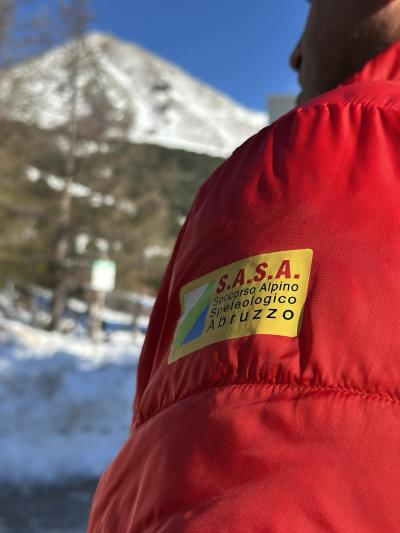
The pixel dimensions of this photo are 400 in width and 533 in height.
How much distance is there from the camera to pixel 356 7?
1.27 metres

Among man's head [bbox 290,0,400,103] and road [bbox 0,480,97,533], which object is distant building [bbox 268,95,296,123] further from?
road [bbox 0,480,97,533]

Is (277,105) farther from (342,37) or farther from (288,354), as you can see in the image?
(288,354)

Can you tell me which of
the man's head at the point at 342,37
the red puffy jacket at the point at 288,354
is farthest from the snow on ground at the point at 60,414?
the red puffy jacket at the point at 288,354

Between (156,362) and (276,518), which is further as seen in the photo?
(156,362)

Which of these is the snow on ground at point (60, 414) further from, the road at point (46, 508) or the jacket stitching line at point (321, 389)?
the jacket stitching line at point (321, 389)

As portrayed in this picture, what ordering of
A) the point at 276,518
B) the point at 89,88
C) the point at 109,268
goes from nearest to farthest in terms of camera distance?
the point at 276,518 → the point at 109,268 → the point at 89,88

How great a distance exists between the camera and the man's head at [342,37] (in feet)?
4.10

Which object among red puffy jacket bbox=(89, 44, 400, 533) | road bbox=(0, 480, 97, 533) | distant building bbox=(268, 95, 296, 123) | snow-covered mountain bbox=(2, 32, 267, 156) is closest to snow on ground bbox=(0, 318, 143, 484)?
road bbox=(0, 480, 97, 533)

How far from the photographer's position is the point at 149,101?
35.1 metres

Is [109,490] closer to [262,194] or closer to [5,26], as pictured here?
[262,194]

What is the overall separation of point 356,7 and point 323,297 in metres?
0.68

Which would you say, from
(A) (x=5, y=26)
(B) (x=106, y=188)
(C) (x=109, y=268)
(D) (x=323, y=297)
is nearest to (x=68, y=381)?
(C) (x=109, y=268)

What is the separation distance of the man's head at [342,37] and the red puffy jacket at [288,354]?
0.26m

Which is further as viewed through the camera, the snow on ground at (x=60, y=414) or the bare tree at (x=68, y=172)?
the bare tree at (x=68, y=172)
